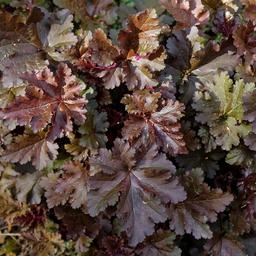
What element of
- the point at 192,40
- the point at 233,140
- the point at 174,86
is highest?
the point at 192,40

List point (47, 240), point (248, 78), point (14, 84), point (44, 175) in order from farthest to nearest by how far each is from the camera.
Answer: point (47, 240), point (44, 175), point (248, 78), point (14, 84)

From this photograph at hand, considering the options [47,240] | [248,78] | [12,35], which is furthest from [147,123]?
[47,240]

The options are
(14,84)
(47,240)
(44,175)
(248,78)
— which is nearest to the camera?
(14,84)

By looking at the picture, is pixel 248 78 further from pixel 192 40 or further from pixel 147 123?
pixel 147 123

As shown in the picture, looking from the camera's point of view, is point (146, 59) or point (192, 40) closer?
point (146, 59)

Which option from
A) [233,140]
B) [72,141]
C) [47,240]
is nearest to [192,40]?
[233,140]

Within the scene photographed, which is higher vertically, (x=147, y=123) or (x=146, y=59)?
(x=146, y=59)

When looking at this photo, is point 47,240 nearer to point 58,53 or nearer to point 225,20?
point 58,53
